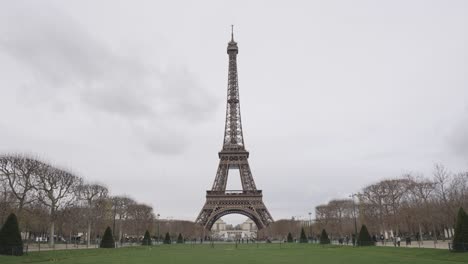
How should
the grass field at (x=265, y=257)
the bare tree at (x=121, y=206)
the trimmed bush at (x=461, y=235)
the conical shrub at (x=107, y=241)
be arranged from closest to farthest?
the grass field at (x=265, y=257) → the trimmed bush at (x=461, y=235) → the conical shrub at (x=107, y=241) → the bare tree at (x=121, y=206)

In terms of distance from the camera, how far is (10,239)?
28938 millimetres

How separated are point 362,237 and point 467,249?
2169 cm

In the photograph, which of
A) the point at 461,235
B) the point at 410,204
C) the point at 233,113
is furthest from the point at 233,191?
the point at 461,235

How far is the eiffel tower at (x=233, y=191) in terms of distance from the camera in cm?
7688

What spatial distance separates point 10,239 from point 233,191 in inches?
2115

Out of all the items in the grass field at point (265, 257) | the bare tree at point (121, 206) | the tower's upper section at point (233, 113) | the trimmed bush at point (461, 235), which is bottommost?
the grass field at point (265, 257)

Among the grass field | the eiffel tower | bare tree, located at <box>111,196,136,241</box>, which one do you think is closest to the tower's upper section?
the eiffel tower

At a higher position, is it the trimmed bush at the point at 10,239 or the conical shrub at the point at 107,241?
the trimmed bush at the point at 10,239

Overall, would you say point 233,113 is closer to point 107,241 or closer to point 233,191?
point 233,191

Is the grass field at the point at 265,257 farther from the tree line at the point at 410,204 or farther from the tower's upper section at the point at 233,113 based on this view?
the tower's upper section at the point at 233,113

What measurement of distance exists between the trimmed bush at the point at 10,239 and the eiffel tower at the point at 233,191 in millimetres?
48193

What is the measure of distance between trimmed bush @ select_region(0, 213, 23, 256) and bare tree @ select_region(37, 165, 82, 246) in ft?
55.3

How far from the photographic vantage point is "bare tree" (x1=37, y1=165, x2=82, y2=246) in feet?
155

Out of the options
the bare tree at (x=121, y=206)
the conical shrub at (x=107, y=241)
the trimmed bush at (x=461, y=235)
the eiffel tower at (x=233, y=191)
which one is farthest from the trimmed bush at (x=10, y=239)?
the eiffel tower at (x=233, y=191)
